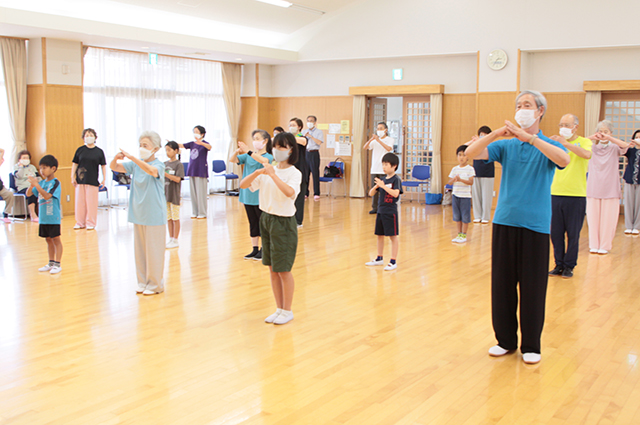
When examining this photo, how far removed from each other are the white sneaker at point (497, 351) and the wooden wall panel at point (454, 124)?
978 cm

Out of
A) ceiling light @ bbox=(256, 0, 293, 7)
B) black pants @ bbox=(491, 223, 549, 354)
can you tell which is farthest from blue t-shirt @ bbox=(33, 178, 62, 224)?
ceiling light @ bbox=(256, 0, 293, 7)

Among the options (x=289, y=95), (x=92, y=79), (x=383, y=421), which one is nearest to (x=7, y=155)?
(x=92, y=79)

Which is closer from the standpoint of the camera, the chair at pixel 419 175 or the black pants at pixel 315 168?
the chair at pixel 419 175

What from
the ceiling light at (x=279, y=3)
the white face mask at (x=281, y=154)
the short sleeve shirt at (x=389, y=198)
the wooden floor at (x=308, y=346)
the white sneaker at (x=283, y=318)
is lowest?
the wooden floor at (x=308, y=346)

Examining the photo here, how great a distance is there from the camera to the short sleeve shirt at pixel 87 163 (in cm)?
945

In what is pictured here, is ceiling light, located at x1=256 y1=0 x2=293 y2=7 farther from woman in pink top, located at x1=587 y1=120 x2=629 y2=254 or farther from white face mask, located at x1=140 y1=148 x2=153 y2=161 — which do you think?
white face mask, located at x1=140 y1=148 x2=153 y2=161

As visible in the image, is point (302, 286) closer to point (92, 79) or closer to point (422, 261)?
point (422, 261)

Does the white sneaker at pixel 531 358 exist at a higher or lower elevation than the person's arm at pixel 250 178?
lower

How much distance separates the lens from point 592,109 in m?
11.9

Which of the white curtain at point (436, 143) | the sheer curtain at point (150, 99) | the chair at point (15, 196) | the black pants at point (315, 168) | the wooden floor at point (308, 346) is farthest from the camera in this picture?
the black pants at point (315, 168)

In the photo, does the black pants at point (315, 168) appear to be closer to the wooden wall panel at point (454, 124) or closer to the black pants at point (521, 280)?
the wooden wall panel at point (454, 124)

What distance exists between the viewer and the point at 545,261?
12.4 feet

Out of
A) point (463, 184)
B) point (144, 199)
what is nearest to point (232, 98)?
point (463, 184)

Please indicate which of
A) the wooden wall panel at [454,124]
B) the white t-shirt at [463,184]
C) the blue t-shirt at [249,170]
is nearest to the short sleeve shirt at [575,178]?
the white t-shirt at [463,184]
